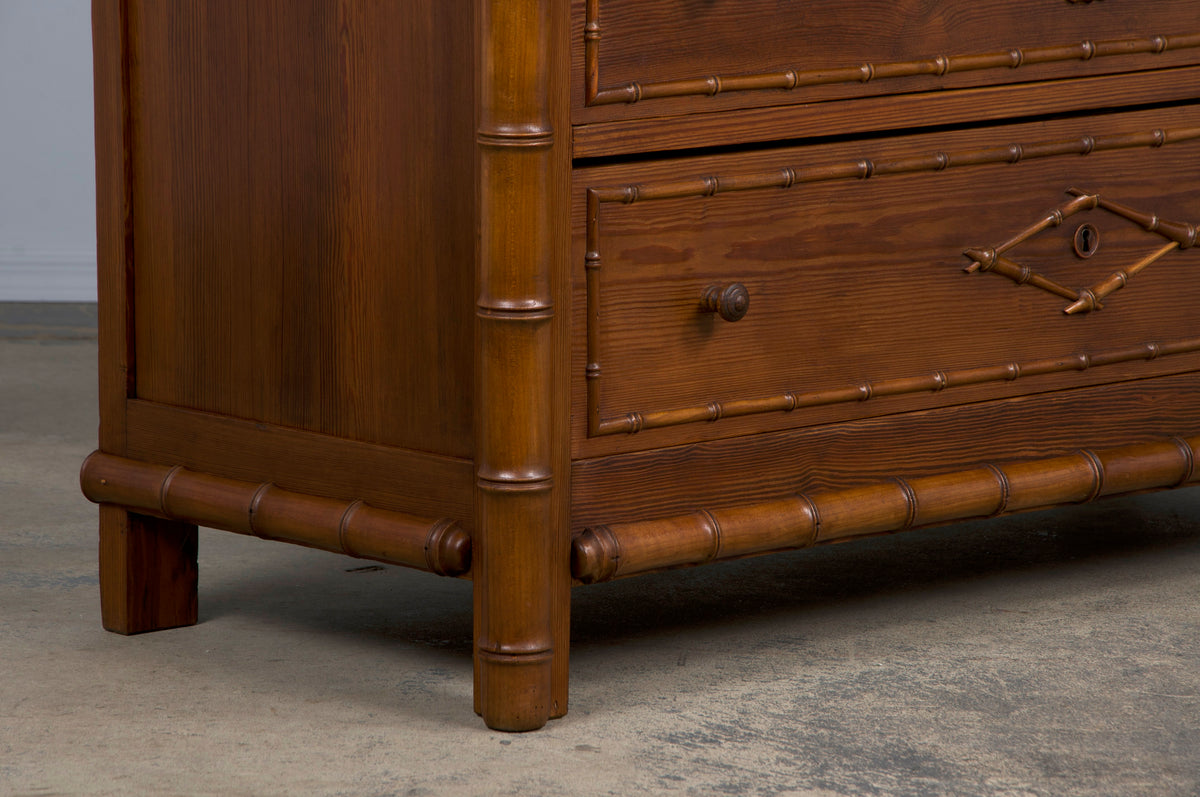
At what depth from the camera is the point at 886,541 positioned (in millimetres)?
2414

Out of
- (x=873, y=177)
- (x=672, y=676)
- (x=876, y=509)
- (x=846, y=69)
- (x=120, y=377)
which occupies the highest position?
(x=846, y=69)

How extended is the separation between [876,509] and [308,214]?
0.63 meters

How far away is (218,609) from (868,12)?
3.15 feet

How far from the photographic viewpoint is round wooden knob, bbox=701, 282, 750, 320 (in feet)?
5.67

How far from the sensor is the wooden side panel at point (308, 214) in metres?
1.68

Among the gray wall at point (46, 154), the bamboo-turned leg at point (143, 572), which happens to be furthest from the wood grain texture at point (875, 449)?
the gray wall at point (46, 154)

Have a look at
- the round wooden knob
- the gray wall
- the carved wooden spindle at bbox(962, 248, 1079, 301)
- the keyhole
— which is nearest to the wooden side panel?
the round wooden knob

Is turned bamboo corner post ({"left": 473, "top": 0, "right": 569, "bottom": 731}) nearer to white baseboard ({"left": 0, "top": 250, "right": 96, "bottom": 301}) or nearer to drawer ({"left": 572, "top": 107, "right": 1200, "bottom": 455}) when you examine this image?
drawer ({"left": 572, "top": 107, "right": 1200, "bottom": 455})

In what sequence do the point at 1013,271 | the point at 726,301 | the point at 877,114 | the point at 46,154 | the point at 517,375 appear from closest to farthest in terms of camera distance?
the point at 517,375
the point at 726,301
the point at 877,114
the point at 1013,271
the point at 46,154

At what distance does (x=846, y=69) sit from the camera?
5.91 feet

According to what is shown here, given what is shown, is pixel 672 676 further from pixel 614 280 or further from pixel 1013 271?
pixel 1013 271

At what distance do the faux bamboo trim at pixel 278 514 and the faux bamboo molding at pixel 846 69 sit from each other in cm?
42

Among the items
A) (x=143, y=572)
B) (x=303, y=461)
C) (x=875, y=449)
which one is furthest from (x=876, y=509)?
(x=143, y=572)

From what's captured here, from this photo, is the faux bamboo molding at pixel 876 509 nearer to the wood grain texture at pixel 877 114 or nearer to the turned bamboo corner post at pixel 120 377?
the wood grain texture at pixel 877 114
